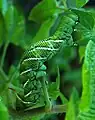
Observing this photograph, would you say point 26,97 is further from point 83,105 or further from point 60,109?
point 83,105

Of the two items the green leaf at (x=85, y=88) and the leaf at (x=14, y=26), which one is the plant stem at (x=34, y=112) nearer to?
the green leaf at (x=85, y=88)

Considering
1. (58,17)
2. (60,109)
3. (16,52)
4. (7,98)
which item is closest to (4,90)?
(7,98)

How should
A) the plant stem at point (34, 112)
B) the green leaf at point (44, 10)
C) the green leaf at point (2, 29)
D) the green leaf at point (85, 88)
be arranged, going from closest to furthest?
the green leaf at point (85, 88) → the plant stem at point (34, 112) → the green leaf at point (44, 10) → the green leaf at point (2, 29)

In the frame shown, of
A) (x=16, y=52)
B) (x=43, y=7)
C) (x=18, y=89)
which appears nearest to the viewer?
(x=18, y=89)

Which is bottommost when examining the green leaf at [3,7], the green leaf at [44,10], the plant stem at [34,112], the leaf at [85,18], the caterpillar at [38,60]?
the plant stem at [34,112]

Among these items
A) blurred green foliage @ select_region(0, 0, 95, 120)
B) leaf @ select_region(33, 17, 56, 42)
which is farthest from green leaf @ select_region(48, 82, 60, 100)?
leaf @ select_region(33, 17, 56, 42)

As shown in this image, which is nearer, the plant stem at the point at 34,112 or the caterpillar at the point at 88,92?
the caterpillar at the point at 88,92

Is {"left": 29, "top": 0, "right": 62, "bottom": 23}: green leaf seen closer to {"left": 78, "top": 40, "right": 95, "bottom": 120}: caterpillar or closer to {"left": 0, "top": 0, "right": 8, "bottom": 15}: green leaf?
{"left": 0, "top": 0, "right": 8, "bottom": 15}: green leaf

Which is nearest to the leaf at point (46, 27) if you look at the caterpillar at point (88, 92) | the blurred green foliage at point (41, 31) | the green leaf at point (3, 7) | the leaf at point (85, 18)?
the blurred green foliage at point (41, 31)
